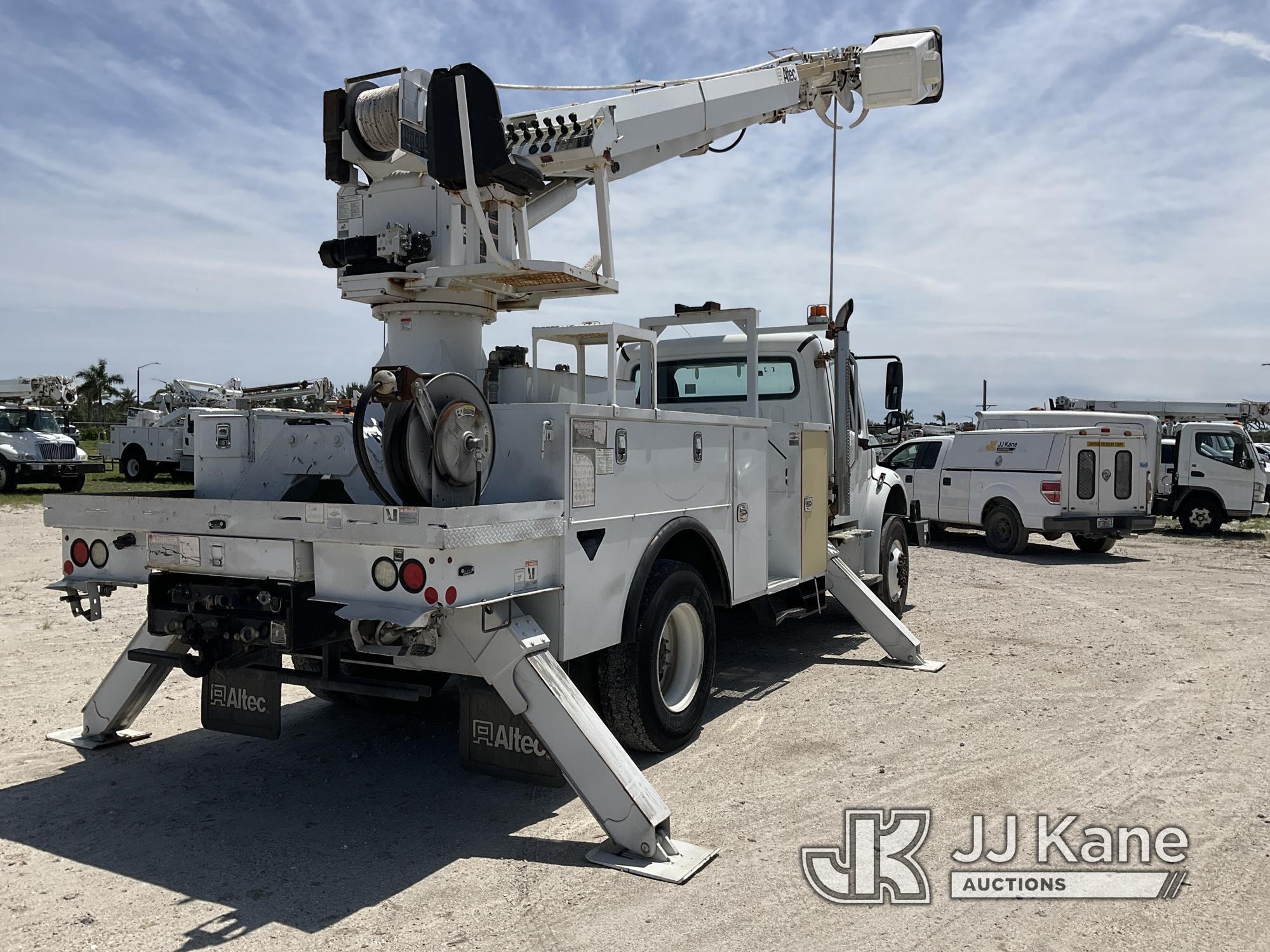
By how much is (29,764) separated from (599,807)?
3140mm

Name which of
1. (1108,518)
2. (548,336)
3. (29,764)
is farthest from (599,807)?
(1108,518)

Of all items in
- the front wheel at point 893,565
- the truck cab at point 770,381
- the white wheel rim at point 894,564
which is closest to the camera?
the truck cab at point 770,381

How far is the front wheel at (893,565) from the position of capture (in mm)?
8969

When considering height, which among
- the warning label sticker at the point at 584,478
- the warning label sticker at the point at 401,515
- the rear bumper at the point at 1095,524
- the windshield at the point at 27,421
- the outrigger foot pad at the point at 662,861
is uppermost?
the windshield at the point at 27,421

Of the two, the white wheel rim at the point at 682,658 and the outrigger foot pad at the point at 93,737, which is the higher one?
the white wheel rim at the point at 682,658

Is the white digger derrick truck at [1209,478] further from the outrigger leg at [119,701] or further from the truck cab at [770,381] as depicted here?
the outrigger leg at [119,701]

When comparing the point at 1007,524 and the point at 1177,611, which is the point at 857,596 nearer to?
the point at 1177,611

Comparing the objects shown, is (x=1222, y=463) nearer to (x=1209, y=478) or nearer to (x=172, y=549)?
(x=1209, y=478)

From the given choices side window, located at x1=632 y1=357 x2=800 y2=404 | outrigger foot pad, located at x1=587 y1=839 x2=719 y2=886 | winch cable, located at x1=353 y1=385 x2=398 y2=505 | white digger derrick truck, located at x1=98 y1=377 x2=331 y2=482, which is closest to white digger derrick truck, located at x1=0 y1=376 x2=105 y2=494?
white digger derrick truck, located at x1=98 y1=377 x2=331 y2=482

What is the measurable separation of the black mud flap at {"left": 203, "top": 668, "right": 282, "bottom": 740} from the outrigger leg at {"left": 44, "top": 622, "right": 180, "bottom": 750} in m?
0.57

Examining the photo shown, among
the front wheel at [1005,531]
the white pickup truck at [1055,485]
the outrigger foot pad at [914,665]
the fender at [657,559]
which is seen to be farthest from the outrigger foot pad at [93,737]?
the front wheel at [1005,531]

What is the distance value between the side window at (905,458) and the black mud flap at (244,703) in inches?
588

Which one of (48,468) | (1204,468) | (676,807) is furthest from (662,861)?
(48,468)

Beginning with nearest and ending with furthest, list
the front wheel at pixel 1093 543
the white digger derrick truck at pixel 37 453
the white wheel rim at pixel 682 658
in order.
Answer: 1. the white wheel rim at pixel 682 658
2. the front wheel at pixel 1093 543
3. the white digger derrick truck at pixel 37 453
